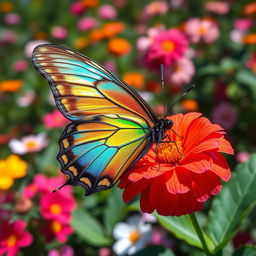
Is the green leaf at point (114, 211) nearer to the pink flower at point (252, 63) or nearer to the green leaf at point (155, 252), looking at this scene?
the green leaf at point (155, 252)

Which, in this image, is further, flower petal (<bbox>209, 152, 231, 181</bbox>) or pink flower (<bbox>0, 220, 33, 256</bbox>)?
pink flower (<bbox>0, 220, 33, 256</bbox>)

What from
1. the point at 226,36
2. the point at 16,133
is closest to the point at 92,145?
the point at 16,133

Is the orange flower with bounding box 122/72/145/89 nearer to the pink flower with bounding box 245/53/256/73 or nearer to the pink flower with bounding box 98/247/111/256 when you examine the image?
the pink flower with bounding box 245/53/256/73

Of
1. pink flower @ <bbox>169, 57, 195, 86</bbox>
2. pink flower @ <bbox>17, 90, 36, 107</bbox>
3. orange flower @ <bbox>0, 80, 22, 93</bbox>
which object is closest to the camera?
pink flower @ <bbox>169, 57, 195, 86</bbox>

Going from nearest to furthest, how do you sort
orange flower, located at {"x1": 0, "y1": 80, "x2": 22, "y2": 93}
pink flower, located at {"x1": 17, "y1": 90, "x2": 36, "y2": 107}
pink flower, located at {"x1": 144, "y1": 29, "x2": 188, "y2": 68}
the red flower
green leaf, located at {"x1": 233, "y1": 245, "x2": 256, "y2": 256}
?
1. the red flower
2. green leaf, located at {"x1": 233, "y1": 245, "x2": 256, "y2": 256}
3. pink flower, located at {"x1": 144, "y1": 29, "x2": 188, "y2": 68}
4. pink flower, located at {"x1": 17, "y1": 90, "x2": 36, "y2": 107}
5. orange flower, located at {"x1": 0, "y1": 80, "x2": 22, "y2": 93}

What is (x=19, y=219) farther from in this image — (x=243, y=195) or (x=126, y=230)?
(x=243, y=195)

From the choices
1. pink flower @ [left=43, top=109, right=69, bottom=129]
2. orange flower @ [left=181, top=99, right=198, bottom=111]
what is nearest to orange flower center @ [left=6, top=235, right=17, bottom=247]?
pink flower @ [left=43, top=109, right=69, bottom=129]

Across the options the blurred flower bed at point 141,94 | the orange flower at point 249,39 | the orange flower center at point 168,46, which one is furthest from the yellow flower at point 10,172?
the orange flower at point 249,39
